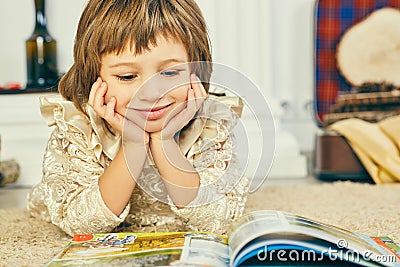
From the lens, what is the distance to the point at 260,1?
92.3 inches

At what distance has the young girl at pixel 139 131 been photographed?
1.07 meters

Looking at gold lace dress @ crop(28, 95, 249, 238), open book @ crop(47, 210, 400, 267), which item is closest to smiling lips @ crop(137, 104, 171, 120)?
gold lace dress @ crop(28, 95, 249, 238)

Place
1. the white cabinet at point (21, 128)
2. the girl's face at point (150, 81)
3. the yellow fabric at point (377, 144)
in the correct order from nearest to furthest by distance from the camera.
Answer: the girl's face at point (150, 81) < the yellow fabric at point (377, 144) < the white cabinet at point (21, 128)

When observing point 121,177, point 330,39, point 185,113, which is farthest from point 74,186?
point 330,39

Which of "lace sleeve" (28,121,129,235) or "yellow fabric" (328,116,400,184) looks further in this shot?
"yellow fabric" (328,116,400,184)

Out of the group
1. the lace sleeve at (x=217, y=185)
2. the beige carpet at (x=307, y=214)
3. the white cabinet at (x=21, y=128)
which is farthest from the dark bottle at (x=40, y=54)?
the lace sleeve at (x=217, y=185)

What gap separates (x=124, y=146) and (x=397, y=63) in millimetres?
1570

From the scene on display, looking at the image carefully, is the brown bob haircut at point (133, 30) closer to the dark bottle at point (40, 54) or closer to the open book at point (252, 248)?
the open book at point (252, 248)

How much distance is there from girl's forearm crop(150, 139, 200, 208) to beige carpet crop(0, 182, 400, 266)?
0.23 metres

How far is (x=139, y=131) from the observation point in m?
1.08

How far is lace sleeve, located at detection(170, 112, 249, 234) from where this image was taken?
1.12 metres

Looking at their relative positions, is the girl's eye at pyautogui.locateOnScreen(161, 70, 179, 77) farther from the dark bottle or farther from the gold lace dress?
the dark bottle

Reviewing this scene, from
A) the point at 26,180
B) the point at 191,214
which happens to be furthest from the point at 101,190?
the point at 26,180

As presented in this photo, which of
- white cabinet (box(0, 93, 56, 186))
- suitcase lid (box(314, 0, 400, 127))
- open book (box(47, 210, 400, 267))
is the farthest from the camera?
suitcase lid (box(314, 0, 400, 127))
